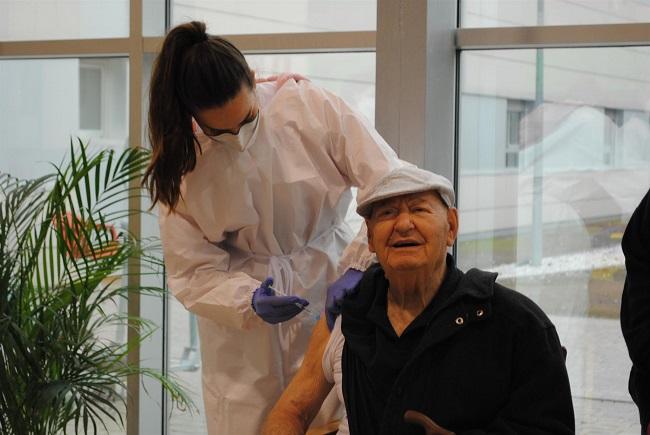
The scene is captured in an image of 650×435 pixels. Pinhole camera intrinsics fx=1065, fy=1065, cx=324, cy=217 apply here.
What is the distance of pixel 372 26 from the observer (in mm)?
3914

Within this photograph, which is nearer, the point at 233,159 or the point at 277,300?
the point at 277,300

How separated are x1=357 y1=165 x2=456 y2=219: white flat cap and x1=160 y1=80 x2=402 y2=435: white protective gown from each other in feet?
1.53

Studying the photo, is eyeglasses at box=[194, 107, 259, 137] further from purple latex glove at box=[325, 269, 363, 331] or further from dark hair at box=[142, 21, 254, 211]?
purple latex glove at box=[325, 269, 363, 331]

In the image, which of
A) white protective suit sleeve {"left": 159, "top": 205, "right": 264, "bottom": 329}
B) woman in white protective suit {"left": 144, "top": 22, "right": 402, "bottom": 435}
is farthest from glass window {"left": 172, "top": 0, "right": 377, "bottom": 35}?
white protective suit sleeve {"left": 159, "top": 205, "right": 264, "bottom": 329}

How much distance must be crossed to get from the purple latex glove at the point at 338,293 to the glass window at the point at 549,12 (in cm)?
135

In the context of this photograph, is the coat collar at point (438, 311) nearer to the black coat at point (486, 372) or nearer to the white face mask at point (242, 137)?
the black coat at point (486, 372)

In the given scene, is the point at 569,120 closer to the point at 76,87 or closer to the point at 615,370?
the point at 615,370

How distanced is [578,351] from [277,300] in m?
1.38

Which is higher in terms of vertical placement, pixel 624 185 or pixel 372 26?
pixel 372 26

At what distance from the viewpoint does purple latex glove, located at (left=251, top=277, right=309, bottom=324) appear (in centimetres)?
269

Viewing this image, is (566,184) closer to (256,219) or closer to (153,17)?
(256,219)

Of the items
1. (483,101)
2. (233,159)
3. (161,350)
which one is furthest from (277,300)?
(161,350)

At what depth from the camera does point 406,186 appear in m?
2.29

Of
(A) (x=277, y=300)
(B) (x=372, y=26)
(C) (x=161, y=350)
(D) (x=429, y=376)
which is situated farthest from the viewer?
(C) (x=161, y=350)
